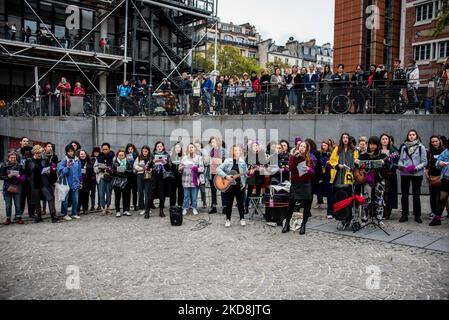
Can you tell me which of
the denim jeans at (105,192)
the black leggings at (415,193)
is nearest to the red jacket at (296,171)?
the black leggings at (415,193)

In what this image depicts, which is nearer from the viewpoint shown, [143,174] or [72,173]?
[72,173]

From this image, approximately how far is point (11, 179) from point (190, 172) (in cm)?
435

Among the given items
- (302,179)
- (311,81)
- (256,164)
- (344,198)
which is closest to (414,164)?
(344,198)

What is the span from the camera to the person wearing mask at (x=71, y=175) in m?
10.2

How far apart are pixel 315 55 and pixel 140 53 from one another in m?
81.4

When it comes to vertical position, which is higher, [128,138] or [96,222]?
[128,138]

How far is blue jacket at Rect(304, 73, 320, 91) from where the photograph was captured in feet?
45.4

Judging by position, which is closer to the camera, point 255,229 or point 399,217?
point 255,229

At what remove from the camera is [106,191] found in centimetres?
1104

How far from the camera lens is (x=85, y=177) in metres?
10.8

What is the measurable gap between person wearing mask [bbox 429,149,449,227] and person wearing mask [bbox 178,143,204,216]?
5.60 metres

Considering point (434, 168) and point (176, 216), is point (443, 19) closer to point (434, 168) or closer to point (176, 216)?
point (434, 168)
